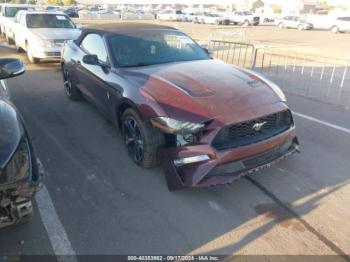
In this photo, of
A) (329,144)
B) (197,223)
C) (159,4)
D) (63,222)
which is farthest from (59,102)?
(159,4)

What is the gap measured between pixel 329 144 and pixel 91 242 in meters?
3.72

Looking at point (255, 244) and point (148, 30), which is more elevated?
point (148, 30)

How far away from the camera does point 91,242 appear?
288 cm

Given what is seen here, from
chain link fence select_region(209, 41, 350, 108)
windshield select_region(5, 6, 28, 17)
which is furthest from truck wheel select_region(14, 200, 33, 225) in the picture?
windshield select_region(5, 6, 28, 17)

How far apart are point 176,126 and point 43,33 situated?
28.0 feet

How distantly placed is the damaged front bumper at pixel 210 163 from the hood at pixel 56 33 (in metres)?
7.79

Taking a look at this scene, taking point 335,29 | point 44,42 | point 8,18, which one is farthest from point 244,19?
point 44,42

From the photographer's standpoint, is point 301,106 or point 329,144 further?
point 301,106

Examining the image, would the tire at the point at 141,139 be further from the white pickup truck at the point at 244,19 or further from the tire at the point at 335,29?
the white pickup truck at the point at 244,19

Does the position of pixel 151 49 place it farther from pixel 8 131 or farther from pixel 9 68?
pixel 8 131

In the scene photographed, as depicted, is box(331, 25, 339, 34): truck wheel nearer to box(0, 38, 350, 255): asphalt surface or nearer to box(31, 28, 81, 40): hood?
box(31, 28, 81, 40): hood

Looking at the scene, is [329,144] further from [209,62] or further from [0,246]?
[0,246]

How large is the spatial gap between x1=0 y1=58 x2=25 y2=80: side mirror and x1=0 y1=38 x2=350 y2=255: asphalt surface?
1300 millimetres

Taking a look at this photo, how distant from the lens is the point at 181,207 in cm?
338
